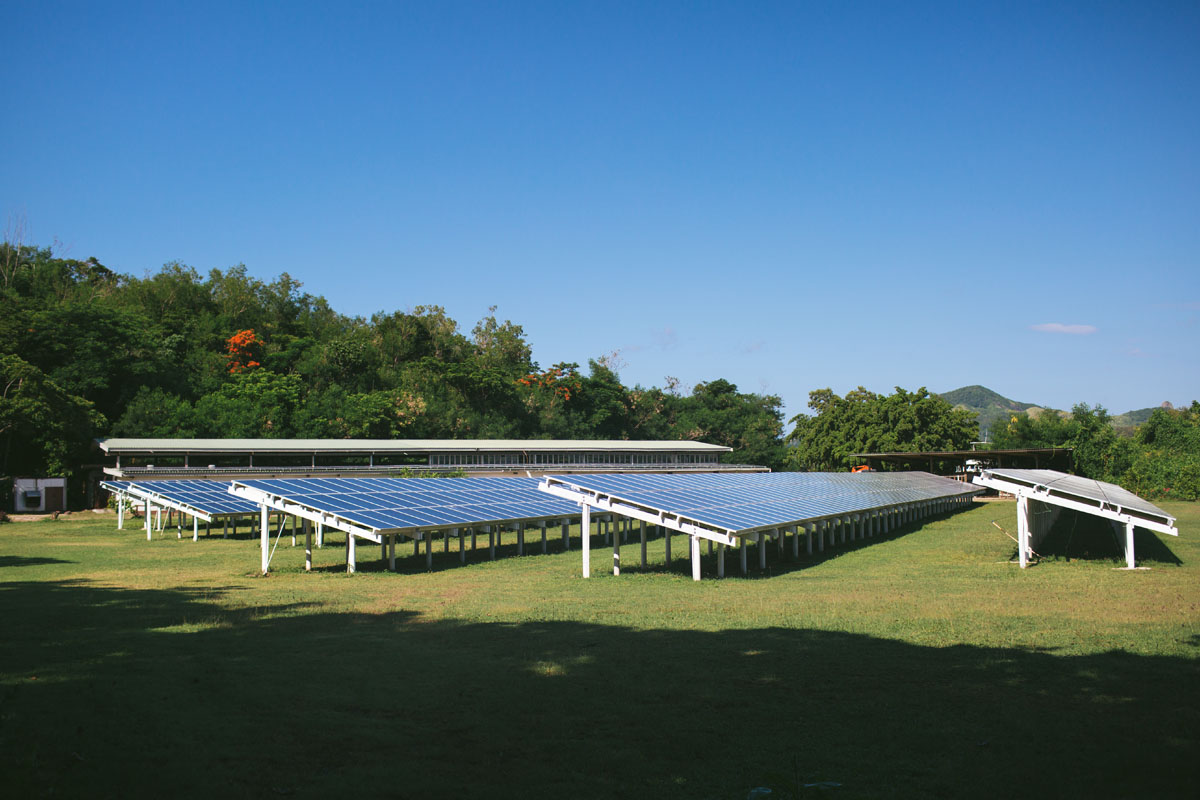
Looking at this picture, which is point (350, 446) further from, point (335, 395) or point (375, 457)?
point (335, 395)

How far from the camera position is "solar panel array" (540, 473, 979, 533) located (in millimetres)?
22875

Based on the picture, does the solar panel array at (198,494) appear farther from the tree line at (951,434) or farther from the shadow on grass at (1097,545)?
the tree line at (951,434)

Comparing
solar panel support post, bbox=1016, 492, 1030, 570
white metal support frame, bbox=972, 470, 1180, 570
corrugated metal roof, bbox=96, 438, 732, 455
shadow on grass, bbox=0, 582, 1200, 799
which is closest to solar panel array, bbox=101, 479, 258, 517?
corrugated metal roof, bbox=96, 438, 732, 455

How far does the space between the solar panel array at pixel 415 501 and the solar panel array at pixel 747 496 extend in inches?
180

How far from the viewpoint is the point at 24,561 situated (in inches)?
1051

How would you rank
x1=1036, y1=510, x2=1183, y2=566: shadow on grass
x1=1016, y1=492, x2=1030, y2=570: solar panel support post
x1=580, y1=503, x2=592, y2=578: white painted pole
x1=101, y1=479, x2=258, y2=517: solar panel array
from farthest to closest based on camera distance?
1. x1=101, y1=479, x2=258, y2=517: solar panel array
2. x1=1036, y1=510, x2=1183, y2=566: shadow on grass
3. x1=1016, y1=492, x2=1030, y2=570: solar panel support post
4. x1=580, y1=503, x2=592, y2=578: white painted pole

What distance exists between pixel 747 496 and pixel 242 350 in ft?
198

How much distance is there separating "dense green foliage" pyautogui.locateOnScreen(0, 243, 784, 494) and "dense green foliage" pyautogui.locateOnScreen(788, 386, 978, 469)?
19.9 metres

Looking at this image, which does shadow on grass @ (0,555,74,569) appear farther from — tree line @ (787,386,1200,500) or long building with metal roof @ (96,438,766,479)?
tree line @ (787,386,1200,500)

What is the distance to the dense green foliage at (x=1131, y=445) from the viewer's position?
54.6 m

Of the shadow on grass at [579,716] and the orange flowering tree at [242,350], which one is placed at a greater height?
the orange flowering tree at [242,350]

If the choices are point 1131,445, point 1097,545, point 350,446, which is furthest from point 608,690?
point 1131,445

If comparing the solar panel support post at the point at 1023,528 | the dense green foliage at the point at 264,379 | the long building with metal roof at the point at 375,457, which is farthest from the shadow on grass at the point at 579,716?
the dense green foliage at the point at 264,379

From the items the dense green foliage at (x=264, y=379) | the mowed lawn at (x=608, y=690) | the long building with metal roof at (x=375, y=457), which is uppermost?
the dense green foliage at (x=264, y=379)
